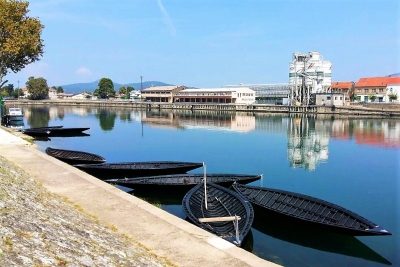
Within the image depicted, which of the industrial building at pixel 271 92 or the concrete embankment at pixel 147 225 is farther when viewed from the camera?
the industrial building at pixel 271 92

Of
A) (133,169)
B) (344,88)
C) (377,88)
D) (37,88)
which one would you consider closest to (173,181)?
(133,169)

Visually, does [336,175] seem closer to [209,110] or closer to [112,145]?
[112,145]

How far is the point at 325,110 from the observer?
106812 mm

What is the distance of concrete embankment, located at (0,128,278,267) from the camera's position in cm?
866

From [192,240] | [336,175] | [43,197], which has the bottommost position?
[336,175]

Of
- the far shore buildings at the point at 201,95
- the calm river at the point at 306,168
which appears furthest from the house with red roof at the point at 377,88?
the calm river at the point at 306,168

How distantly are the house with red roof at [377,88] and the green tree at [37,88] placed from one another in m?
153

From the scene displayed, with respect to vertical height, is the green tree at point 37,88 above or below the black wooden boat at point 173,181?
above

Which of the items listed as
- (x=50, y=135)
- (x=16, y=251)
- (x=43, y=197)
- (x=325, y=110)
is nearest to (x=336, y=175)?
(x=43, y=197)

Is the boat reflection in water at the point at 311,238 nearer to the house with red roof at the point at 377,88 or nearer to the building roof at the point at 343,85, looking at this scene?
the house with red roof at the point at 377,88

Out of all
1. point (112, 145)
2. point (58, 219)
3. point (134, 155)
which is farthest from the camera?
point (112, 145)

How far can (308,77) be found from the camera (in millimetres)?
117125

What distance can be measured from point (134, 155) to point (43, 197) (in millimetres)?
28225

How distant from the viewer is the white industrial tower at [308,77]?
117062 millimetres
